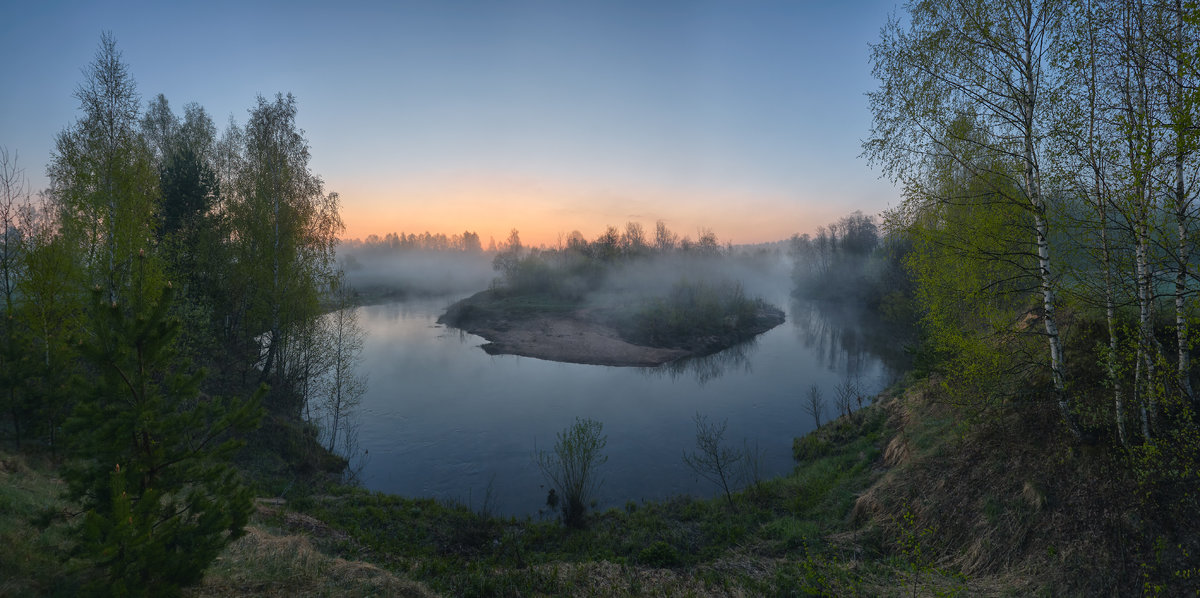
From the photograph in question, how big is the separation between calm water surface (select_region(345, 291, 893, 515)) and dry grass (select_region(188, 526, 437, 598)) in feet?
23.2

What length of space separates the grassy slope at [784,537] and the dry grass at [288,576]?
0.12ft

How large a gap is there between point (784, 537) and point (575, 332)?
1377 inches

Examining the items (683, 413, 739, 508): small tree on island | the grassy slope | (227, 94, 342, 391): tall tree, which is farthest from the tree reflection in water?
(227, 94, 342, 391): tall tree

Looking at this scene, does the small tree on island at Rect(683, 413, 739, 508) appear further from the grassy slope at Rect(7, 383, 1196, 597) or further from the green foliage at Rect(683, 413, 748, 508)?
the grassy slope at Rect(7, 383, 1196, 597)

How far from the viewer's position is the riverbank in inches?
1545

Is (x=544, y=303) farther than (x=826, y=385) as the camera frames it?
Yes

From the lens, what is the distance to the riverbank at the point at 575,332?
3925 cm

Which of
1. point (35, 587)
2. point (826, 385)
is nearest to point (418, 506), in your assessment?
point (35, 587)

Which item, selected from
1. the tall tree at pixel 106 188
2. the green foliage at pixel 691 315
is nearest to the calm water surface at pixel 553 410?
the green foliage at pixel 691 315

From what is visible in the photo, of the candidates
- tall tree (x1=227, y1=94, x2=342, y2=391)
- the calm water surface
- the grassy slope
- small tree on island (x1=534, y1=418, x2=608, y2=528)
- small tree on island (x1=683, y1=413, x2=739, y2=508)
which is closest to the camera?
the grassy slope

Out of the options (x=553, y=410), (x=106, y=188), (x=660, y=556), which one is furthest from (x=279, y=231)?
(x=660, y=556)

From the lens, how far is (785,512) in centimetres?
1288

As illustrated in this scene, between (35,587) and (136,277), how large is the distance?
11.2 m

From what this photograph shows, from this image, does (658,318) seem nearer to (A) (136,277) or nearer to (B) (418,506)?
(B) (418,506)
